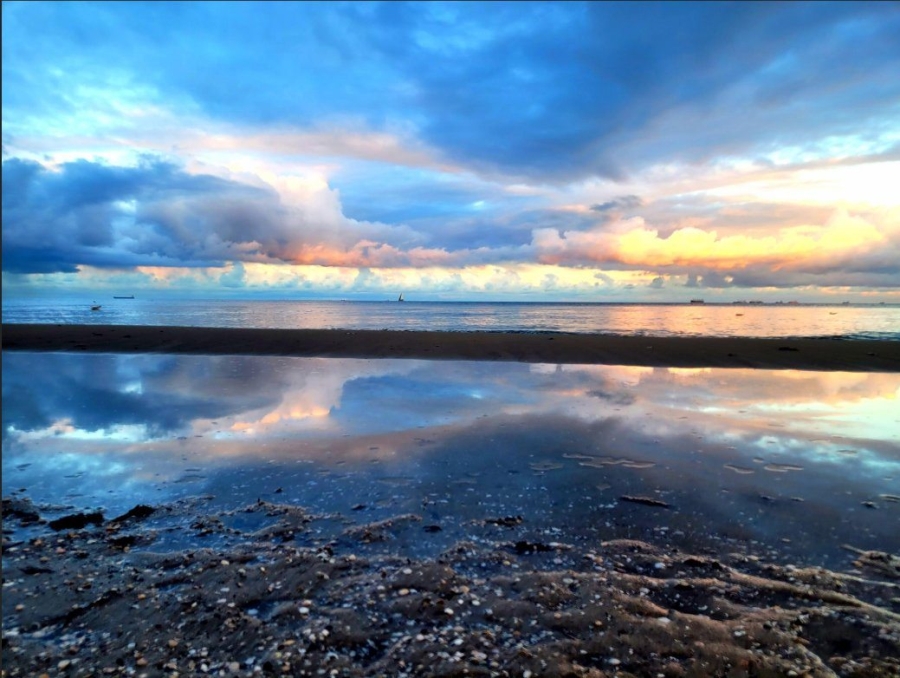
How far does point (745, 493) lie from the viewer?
750 centimetres

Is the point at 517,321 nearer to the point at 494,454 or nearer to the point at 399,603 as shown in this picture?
the point at 494,454

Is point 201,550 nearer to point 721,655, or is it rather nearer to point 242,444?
point 242,444

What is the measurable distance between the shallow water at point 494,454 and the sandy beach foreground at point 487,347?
6.16 m

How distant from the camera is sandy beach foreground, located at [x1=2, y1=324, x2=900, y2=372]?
74.2 ft

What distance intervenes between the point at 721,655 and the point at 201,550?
5.33m

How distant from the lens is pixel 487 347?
89.2 feet

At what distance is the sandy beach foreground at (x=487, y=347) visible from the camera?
A: 22.6m

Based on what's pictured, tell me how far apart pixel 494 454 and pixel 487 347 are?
710 inches

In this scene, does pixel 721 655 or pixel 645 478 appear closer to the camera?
pixel 721 655

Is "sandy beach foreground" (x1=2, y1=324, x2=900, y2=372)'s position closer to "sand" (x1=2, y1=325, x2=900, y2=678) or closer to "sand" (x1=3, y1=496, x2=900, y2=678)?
"sand" (x1=2, y1=325, x2=900, y2=678)

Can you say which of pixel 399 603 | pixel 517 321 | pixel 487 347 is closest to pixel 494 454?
pixel 399 603

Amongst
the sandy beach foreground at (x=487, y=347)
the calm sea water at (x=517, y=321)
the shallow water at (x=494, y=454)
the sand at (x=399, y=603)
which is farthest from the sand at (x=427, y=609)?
the calm sea water at (x=517, y=321)

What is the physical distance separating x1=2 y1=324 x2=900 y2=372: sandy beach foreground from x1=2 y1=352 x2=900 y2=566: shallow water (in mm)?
6159

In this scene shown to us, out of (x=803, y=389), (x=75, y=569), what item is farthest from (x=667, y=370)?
(x=75, y=569)
